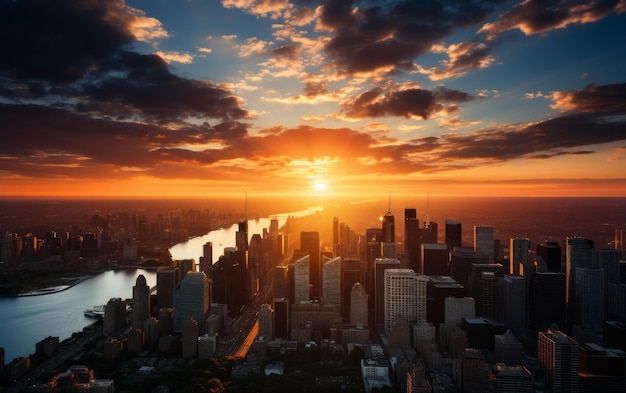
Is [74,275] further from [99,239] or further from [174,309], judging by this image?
[174,309]

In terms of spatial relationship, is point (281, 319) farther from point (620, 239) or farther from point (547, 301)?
point (620, 239)

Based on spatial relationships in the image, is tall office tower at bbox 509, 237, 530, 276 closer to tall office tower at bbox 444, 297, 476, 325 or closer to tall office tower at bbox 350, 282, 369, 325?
tall office tower at bbox 444, 297, 476, 325

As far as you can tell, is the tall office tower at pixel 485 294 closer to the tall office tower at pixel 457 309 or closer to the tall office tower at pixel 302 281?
the tall office tower at pixel 457 309

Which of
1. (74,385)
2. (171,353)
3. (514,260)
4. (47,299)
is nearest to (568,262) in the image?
(514,260)

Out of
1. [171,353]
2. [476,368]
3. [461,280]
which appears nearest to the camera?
[476,368]

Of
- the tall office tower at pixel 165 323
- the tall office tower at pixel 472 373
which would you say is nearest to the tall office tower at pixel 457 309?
the tall office tower at pixel 472 373

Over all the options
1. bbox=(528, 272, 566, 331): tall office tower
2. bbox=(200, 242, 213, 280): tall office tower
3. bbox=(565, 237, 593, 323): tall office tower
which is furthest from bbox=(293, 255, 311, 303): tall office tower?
bbox=(565, 237, 593, 323): tall office tower
